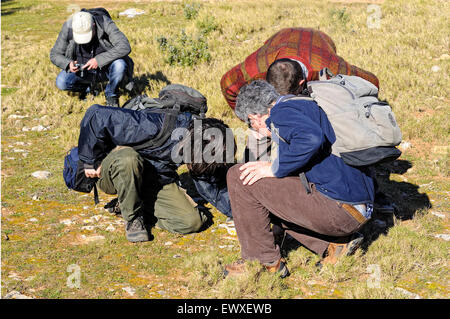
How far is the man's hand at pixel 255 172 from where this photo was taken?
→ 3.33 metres

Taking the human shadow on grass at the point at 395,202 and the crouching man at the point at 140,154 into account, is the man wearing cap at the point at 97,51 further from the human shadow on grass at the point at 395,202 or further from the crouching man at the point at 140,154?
the human shadow on grass at the point at 395,202

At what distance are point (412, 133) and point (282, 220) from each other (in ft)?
10.8

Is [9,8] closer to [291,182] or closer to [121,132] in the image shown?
[121,132]

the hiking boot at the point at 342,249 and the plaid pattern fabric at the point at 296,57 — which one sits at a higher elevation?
the plaid pattern fabric at the point at 296,57

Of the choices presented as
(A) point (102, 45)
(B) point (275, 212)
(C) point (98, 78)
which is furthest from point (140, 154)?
(C) point (98, 78)

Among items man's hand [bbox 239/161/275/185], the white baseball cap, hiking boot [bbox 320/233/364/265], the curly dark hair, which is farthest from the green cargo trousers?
the white baseball cap

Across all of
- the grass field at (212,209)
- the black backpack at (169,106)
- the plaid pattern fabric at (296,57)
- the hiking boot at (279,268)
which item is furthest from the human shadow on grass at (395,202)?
the black backpack at (169,106)

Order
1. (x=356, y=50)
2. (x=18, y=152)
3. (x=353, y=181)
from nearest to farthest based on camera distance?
1. (x=353, y=181)
2. (x=18, y=152)
3. (x=356, y=50)

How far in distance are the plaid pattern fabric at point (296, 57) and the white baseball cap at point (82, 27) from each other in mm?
2537

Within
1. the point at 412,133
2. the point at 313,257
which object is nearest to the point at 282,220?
the point at 313,257

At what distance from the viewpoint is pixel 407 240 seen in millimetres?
4051

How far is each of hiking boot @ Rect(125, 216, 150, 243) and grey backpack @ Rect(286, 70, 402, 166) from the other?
6.23 ft

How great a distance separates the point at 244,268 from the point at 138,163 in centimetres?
128

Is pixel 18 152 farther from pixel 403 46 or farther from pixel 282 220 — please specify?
pixel 403 46
